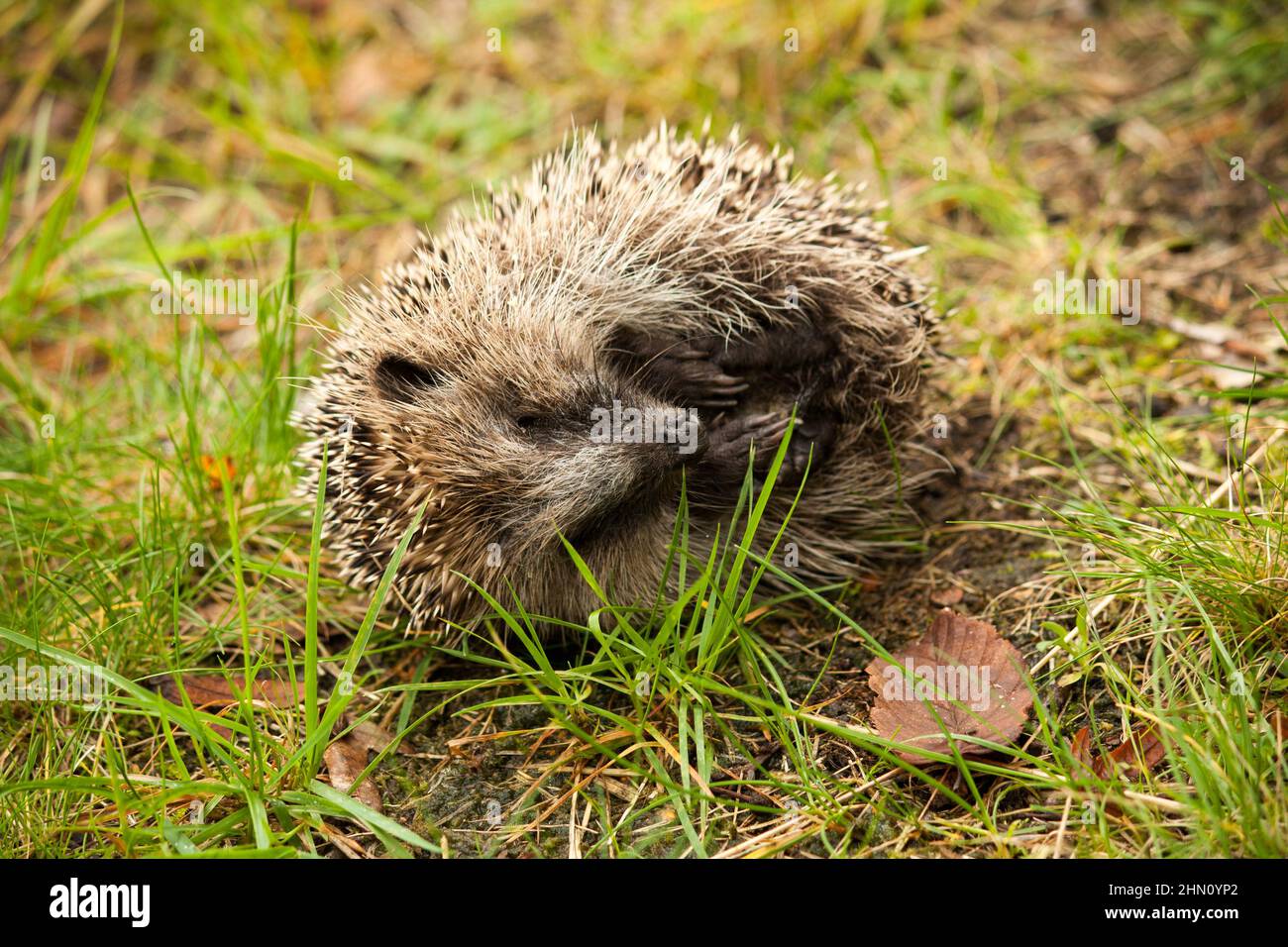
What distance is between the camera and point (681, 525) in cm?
416

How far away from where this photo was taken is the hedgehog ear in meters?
4.21

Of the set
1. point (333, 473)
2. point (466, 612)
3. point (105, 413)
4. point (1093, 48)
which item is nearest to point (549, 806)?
point (466, 612)

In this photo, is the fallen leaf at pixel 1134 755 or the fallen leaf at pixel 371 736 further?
the fallen leaf at pixel 371 736

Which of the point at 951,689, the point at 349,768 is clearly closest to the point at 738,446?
the point at 951,689

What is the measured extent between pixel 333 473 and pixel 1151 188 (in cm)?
453

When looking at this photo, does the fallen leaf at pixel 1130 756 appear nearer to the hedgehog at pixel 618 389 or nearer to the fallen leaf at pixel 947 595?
the fallen leaf at pixel 947 595

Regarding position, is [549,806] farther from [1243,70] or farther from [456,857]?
[1243,70]

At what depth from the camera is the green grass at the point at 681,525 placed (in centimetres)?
334

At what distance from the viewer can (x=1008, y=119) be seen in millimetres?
6652

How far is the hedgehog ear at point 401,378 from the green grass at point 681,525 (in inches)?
16.5

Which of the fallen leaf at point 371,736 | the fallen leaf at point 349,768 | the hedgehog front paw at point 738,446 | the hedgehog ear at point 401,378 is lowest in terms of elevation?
the fallen leaf at point 349,768

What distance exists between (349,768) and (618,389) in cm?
167

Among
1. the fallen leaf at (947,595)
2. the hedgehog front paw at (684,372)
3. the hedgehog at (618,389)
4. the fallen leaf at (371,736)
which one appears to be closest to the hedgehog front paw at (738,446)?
the hedgehog at (618,389)

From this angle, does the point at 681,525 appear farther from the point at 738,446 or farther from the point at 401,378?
the point at 401,378
